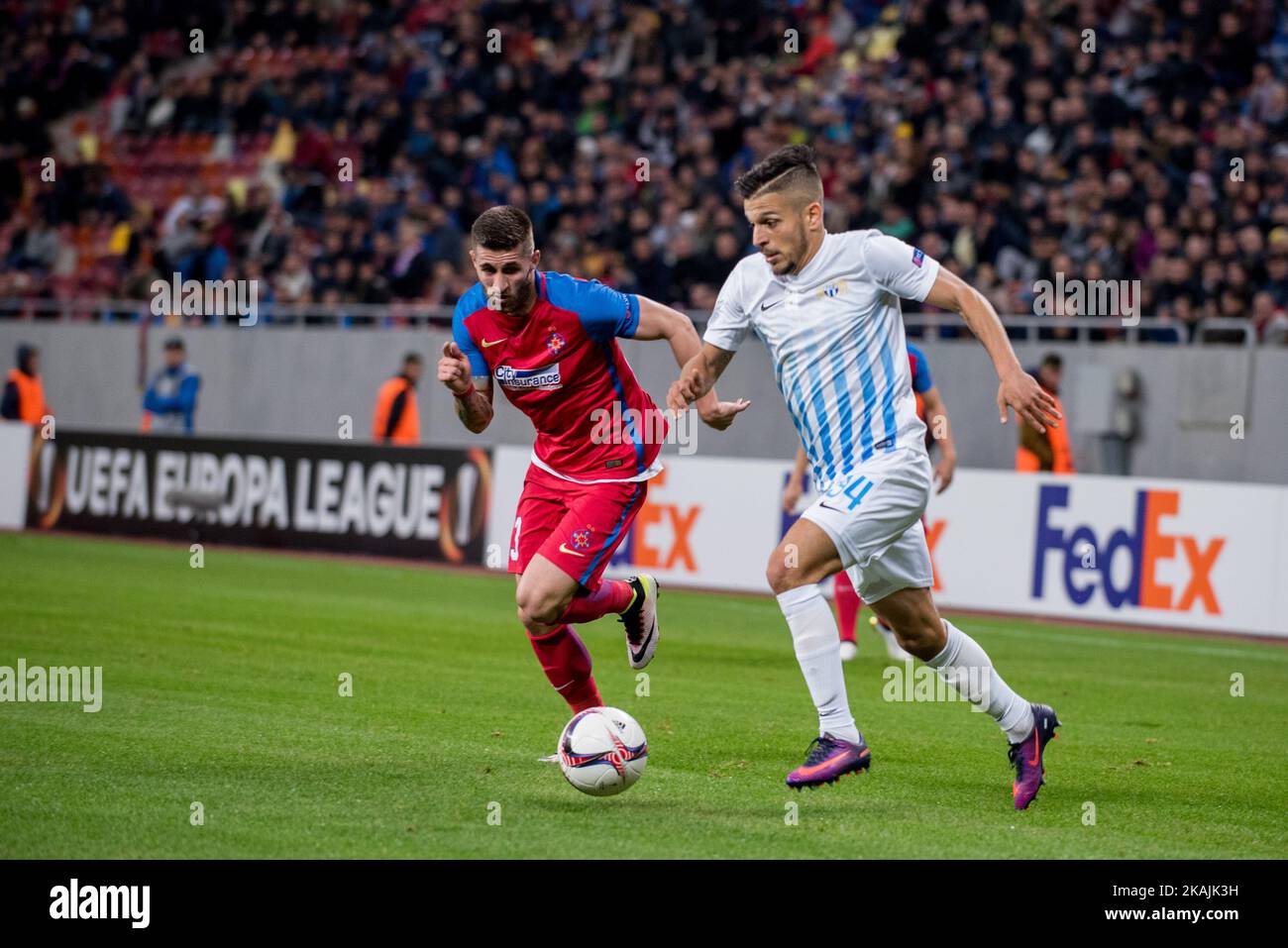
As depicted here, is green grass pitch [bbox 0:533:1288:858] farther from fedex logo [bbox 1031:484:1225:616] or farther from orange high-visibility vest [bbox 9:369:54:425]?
orange high-visibility vest [bbox 9:369:54:425]

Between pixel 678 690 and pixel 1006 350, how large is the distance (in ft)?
15.1

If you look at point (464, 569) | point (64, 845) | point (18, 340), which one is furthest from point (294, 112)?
point (64, 845)

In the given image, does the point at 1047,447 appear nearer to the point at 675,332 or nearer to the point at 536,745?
the point at 536,745

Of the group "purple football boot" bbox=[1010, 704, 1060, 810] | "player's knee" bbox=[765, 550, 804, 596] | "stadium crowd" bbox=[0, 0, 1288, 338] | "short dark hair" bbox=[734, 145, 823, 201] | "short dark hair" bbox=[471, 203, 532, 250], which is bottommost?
"purple football boot" bbox=[1010, 704, 1060, 810]

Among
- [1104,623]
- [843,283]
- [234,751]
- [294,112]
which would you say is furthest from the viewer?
[294,112]

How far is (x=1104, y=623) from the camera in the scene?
1577cm

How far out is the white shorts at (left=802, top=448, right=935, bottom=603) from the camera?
277 inches

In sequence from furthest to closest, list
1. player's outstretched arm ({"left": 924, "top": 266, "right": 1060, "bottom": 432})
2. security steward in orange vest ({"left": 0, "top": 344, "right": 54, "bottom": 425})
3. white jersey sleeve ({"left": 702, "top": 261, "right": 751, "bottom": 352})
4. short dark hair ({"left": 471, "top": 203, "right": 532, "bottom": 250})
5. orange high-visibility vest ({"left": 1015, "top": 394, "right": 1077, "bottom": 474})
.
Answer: security steward in orange vest ({"left": 0, "top": 344, "right": 54, "bottom": 425}) → orange high-visibility vest ({"left": 1015, "top": 394, "right": 1077, "bottom": 474}) → short dark hair ({"left": 471, "top": 203, "right": 532, "bottom": 250}) → white jersey sleeve ({"left": 702, "top": 261, "right": 751, "bottom": 352}) → player's outstretched arm ({"left": 924, "top": 266, "right": 1060, "bottom": 432})

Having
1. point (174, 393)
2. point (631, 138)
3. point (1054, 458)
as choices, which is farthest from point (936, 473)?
point (174, 393)

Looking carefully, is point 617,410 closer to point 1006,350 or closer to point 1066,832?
point 1006,350

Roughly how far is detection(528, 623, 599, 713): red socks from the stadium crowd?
446 inches

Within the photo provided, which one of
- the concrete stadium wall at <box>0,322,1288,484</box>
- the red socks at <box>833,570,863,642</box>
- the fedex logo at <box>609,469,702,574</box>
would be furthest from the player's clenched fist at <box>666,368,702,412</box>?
the concrete stadium wall at <box>0,322,1288,484</box>

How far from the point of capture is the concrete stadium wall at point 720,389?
1789cm

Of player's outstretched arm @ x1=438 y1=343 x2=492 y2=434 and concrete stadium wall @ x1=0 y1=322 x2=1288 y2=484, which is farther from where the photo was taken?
concrete stadium wall @ x1=0 y1=322 x2=1288 y2=484
